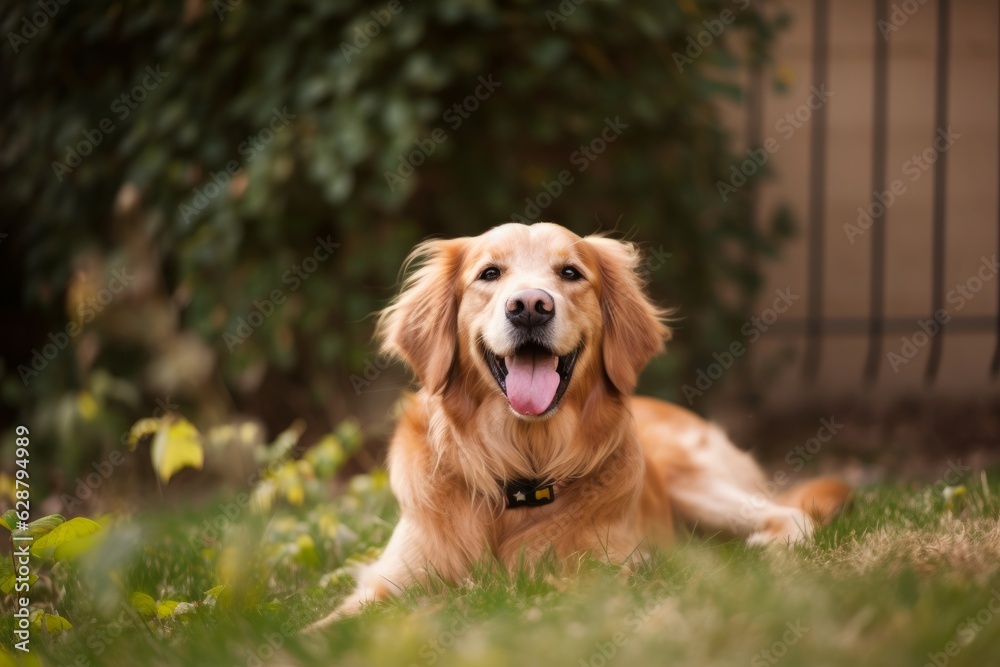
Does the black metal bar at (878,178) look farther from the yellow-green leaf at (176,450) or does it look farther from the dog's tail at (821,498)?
the yellow-green leaf at (176,450)

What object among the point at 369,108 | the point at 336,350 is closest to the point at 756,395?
the point at 336,350

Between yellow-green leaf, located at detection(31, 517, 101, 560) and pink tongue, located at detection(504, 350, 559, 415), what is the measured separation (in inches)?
45.0

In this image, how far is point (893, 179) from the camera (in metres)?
5.88

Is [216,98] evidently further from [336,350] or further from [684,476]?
[684,476]

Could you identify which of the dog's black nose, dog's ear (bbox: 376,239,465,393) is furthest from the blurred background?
the dog's black nose

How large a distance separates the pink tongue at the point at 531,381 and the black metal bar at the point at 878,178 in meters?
3.68

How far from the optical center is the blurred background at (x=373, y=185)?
14.0 feet

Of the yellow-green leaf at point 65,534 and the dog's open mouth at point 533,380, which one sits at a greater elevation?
the dog's open mouth at point 533,380

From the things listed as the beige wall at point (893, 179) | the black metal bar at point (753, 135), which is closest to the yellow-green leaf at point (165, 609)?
the black metal bar at point (753, 135)

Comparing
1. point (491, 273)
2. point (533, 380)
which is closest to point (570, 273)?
point (491, 273)

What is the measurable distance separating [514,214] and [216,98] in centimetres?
154

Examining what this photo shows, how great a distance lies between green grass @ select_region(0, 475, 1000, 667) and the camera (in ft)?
5.64

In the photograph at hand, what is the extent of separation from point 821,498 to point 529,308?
142 cm

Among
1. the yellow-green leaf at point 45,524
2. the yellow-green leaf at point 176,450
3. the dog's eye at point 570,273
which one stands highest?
the dog's eye at point 570,273
